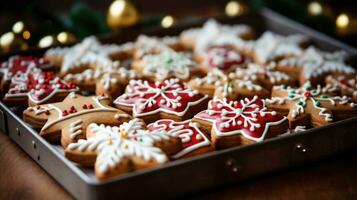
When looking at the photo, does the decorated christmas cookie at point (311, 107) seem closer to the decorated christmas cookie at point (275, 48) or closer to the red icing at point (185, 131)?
the red icing at point (185, 131)

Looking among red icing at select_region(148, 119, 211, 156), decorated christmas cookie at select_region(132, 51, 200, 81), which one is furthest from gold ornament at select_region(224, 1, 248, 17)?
red icing at select_region(148, 119, 211, 156)

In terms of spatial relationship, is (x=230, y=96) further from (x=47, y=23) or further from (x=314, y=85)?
(x=47, y=23)

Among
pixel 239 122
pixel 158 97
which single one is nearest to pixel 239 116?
pixel 239 122

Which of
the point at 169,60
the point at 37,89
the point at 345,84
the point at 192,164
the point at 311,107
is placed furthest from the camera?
→ the point at 169,60

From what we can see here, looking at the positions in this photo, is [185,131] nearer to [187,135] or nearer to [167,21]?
[187,135]

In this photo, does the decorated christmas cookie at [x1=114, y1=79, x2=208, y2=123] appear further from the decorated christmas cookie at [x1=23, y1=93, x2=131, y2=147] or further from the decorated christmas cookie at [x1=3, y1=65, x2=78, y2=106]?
the decorated christmas cookie at [x1=3, y1=65, x2=78, y2=106]

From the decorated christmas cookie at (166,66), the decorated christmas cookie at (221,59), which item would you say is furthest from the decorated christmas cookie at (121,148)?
the decorated christmas cookie at (221,59)

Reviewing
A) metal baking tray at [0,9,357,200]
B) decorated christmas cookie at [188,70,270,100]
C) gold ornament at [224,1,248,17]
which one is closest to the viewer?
metal baking tray at [0,9,357,200]
